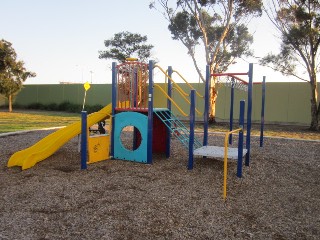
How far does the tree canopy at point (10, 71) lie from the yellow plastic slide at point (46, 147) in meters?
15.7

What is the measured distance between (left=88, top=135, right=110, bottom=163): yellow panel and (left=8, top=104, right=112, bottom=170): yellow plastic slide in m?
0.32

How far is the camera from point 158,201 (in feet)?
13.1

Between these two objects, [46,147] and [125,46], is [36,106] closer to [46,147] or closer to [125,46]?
[125,46]

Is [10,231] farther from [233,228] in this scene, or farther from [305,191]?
[305,191]

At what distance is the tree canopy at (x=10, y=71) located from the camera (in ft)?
65.1

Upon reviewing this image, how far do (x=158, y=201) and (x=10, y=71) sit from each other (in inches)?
754

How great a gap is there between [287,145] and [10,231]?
7327 millimetres

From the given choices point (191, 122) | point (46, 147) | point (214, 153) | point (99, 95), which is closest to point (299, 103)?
point (214, 153)

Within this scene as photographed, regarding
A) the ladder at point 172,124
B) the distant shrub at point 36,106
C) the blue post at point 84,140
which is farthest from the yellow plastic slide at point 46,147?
the distant shrub at point 36,106

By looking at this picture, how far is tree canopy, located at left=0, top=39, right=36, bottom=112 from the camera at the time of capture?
19.8 metres

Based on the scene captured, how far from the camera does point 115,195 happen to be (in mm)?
4199

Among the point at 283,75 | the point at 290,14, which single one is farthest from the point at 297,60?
the point at 290,14

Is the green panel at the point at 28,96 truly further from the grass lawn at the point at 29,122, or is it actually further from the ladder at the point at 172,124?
the ladder at the point at 172,124

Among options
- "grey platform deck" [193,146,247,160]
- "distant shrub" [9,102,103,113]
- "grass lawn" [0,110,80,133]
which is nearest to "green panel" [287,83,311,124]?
"grass lawn" [0,110,80,133]
